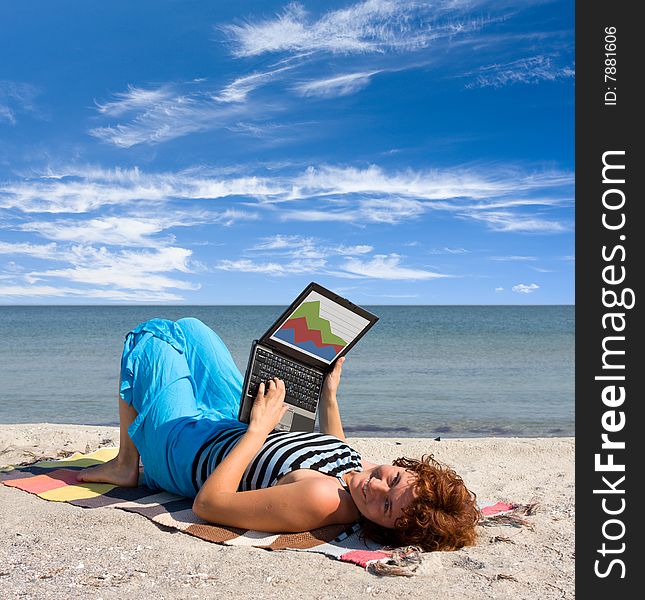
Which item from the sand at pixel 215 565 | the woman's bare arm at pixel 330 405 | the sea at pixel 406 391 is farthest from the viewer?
the sea at pixel 406 391

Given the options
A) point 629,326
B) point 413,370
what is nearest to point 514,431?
point 629,326

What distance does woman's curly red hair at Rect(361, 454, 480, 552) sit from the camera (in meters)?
2.98

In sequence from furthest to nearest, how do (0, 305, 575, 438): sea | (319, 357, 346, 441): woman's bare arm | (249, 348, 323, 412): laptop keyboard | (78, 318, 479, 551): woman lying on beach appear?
(0, 305, 575, 438): sea → (319, 357, 346, 441): woman's bare arm → (249, 348, 323, 412): laptop keyboard → (78, 318, 479, 551): woman lying on beach

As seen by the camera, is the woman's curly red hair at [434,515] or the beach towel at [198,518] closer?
the woman's curly red hair at [434,515]

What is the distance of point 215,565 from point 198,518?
62 cm

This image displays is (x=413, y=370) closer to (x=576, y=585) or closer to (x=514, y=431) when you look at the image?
(x=514, y=431)

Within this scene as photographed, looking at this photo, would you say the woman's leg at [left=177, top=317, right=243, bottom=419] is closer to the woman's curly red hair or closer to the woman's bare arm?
the woman's bare arm

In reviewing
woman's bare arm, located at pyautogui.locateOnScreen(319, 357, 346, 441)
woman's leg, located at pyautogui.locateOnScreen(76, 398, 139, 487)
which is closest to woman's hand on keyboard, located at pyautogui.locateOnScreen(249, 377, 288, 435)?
woman's bare arm, located at pyautogui.locateOnScreen(319, 357, 346, 441)

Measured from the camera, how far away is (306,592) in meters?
2.77

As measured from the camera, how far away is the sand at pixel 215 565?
9.15ft

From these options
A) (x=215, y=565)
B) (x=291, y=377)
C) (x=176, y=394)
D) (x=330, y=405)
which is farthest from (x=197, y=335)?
(x=215, y=565)

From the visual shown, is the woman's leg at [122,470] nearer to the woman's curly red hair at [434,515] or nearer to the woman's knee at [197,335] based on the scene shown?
the woman's knee at [197,335]

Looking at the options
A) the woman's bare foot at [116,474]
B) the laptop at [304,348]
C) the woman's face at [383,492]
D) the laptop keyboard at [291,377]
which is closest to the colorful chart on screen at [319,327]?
the laptop at [304,348]

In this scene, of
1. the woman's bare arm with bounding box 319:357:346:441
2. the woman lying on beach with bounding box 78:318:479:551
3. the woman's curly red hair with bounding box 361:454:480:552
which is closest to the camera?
the woman's curly red hair with bounding box 361:454:480:552
